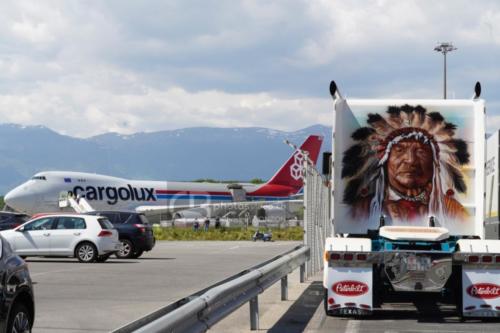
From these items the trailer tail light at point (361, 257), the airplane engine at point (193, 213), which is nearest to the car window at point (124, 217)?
the trailer tail light at point (361, 257)

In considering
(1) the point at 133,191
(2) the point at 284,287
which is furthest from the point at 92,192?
(2) the point at 284,287

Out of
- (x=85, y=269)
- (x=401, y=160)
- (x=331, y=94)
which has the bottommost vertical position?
(x=85, y=269)

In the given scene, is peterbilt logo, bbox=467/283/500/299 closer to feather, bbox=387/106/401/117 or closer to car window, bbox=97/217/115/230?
feather, bbox=387/106/401/117

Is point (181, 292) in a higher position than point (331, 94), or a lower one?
lower

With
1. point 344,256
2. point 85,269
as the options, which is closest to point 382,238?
point 344,256

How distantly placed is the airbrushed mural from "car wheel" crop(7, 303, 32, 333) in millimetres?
6411

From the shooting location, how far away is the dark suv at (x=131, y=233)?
3178cm

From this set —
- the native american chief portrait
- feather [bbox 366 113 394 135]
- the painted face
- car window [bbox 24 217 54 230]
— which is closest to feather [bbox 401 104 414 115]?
the native american chief portrait

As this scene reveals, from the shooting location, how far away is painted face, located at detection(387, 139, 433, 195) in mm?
13992

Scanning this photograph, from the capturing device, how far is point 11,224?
38.2 metres

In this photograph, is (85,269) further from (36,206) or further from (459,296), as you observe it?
(36,206)

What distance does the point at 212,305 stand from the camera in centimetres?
895

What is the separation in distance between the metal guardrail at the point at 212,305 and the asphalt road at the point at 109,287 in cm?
202

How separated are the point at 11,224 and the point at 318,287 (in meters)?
22.4
